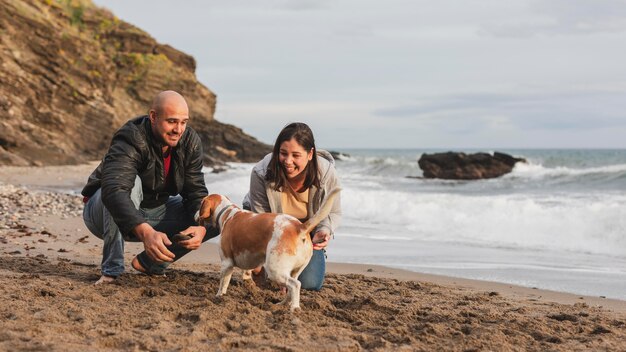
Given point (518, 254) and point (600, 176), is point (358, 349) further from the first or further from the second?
point (600, 176)

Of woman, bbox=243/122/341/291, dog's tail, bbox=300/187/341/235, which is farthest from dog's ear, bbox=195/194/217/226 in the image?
dog's tail, bbox=300/187/341/235

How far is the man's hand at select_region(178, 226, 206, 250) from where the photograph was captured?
529cm

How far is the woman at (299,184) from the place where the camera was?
5.12 metres

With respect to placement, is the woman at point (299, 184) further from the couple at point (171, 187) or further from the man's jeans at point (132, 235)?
the man's jeans at point (132, 235)

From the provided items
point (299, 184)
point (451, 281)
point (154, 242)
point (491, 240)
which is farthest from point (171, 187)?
point (491, 240)

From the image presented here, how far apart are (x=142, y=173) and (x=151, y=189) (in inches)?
8.0

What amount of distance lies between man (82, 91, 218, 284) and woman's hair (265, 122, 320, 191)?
0.72m

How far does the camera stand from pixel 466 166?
3153cm

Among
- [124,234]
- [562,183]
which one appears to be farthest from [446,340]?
[562,183]

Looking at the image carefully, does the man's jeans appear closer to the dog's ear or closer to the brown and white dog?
the dog's ear

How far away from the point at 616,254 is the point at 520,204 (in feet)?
16.5

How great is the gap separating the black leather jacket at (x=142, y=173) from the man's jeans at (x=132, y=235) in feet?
0.26

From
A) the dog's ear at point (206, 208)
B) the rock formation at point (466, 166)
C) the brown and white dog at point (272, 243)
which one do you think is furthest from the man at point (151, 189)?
the rock formation at point (466, 166)

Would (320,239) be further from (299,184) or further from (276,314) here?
(276,314)
